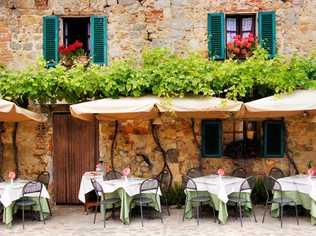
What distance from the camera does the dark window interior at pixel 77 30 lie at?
12.5 meters

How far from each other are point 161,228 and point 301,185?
2.90 m

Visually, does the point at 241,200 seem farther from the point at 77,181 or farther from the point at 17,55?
the point at 17,55

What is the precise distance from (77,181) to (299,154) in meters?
5.49

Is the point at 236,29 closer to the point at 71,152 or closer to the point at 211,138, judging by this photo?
the point at 211,138

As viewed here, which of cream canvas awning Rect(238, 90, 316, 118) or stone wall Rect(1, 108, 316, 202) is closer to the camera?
cream canvas awning Rect(238, 90, 316, 118)

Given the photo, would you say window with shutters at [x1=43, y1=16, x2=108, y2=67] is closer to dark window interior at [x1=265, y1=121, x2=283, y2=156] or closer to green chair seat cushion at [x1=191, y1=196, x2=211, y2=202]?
green chair seat cushion at [x1=191, y1=196, x2=211, y2=202]

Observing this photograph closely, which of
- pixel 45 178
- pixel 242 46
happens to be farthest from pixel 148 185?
pixel 242 46

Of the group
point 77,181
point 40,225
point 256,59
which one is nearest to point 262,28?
point 256,59

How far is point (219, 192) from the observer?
977 centimetres

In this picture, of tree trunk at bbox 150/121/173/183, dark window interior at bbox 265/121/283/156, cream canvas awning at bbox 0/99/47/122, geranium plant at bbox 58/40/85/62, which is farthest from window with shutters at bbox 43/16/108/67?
dark window interior at bbox 265/121/283/156

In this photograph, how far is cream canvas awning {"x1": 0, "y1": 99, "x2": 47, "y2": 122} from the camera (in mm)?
9797

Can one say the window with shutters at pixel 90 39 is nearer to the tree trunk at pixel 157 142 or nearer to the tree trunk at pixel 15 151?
the tree trunk at pixel 15 151

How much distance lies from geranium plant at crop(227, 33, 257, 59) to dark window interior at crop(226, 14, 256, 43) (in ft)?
0.96

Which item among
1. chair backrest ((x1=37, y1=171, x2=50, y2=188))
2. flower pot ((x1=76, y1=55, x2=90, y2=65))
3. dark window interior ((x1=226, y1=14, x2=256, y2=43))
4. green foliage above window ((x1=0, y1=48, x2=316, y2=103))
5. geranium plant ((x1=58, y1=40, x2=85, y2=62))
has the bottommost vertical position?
chair backrest ((x1=37, y1=171, x2=50, y2=188))
